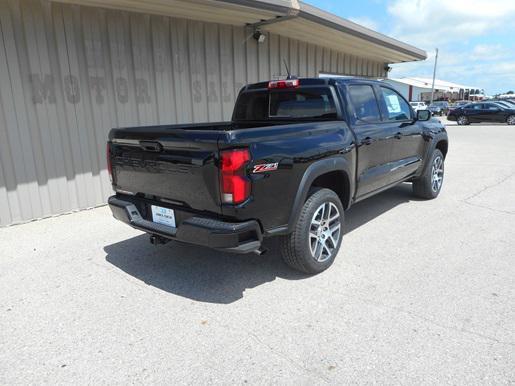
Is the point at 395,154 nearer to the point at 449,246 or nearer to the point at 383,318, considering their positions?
the point at 449,246

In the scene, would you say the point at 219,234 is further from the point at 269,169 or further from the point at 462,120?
the point at 462,120

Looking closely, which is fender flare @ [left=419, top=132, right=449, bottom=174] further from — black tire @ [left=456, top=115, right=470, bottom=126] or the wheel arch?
black tire @ [left=456, top=115, right=470, bottom=126]

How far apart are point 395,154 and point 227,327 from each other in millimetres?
3270

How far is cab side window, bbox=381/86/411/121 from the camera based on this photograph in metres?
4.90

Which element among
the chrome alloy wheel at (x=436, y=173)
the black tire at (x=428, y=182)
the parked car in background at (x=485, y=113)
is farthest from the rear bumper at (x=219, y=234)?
the parked car in background at (x=485, y=113)

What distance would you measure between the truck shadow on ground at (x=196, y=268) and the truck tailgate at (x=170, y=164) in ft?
2.79

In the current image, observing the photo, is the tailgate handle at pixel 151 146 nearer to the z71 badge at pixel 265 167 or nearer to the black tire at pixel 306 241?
the z71 badge at pixel 265 167

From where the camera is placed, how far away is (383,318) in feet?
9.48

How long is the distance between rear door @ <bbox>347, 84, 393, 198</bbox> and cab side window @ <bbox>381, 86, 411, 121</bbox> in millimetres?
318

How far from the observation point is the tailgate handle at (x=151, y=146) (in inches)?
124

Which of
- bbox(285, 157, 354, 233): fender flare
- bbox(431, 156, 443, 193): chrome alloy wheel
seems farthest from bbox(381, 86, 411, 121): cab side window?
bbox(285, 157, 354, 233): fender flare

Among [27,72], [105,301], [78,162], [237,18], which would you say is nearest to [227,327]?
[105,301]

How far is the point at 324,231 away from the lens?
367cm

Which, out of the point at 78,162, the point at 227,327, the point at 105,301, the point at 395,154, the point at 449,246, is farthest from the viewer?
the point at 78,162
